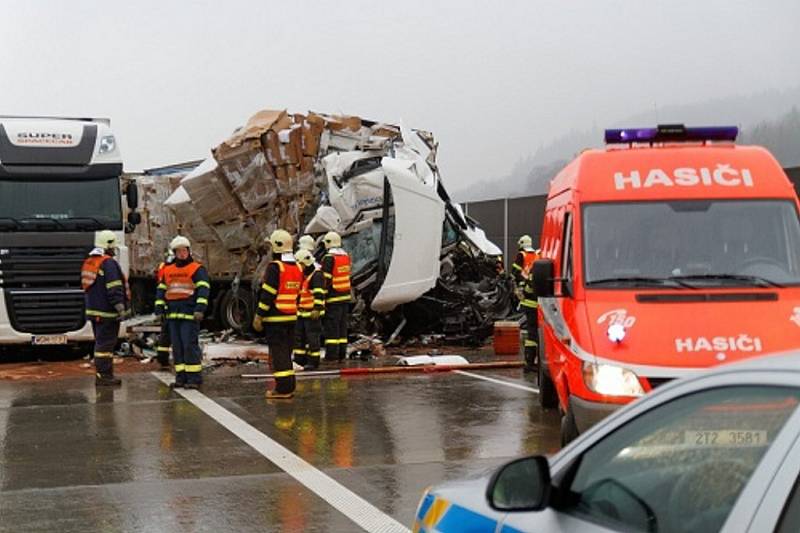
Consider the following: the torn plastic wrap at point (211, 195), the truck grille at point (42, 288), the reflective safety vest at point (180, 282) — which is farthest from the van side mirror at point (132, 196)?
the reflective safety vest at point (180, 282)

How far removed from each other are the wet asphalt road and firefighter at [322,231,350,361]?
199 cm

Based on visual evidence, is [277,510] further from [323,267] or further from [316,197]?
[316,197]

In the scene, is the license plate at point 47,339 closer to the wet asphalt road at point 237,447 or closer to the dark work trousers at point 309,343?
the wet asphalt road at point 237,447

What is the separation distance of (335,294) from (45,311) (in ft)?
13.5

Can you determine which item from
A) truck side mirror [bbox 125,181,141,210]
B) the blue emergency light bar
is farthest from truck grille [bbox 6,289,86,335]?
the blue emergency light bar

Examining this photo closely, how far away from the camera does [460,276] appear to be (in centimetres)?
1936

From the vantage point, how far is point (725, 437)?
292 cm

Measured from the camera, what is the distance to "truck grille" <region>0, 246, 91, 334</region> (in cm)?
1623

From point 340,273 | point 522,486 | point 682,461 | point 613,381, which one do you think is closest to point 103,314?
point 340,273

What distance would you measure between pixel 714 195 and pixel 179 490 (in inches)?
169

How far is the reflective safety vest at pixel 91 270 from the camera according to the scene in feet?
45.6

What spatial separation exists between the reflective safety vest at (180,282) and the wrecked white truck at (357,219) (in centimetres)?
395

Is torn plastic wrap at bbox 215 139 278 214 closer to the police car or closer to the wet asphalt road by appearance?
the wet asphalt road

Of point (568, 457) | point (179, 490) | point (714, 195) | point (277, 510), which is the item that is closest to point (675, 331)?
point (714, 195)
